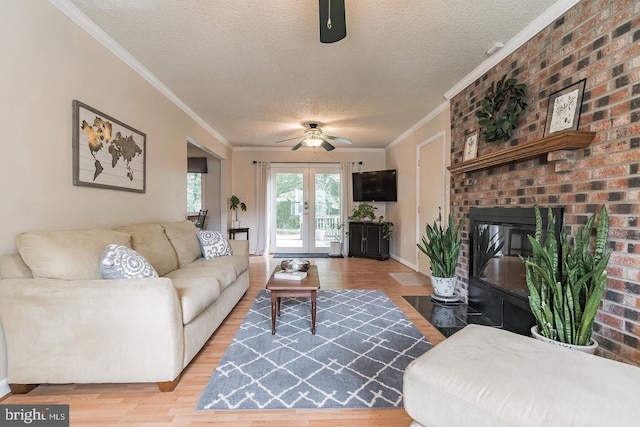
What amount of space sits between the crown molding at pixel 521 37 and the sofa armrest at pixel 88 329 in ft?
10.1

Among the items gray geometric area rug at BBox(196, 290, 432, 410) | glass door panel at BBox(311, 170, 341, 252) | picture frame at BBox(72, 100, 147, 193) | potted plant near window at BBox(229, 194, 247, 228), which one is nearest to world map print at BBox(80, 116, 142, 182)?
picture frame at BBox(72, 100, 147, 193)

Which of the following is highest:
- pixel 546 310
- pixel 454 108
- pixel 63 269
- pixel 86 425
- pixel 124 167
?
pixel 454 108

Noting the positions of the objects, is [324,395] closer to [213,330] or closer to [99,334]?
[213,330]

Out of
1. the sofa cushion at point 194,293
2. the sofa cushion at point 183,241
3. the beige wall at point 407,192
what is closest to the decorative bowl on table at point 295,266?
the sofa cushion at point 194,293

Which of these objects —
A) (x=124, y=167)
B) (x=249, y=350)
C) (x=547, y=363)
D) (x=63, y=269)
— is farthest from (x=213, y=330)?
(x=547, y=363)

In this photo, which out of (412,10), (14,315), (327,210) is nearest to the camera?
(14,315)

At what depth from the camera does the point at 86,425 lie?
1.42 meters

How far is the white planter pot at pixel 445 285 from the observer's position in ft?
10.3

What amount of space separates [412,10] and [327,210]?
5.05 metres

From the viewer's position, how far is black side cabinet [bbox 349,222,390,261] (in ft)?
19.9

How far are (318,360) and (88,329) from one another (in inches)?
54.5

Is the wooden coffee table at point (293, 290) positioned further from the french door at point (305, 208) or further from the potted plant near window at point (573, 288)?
the french door at point (305, 208)

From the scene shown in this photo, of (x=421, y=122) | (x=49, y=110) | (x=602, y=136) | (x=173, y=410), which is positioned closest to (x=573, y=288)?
(x=602, y=136)

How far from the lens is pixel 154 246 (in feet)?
8.50
